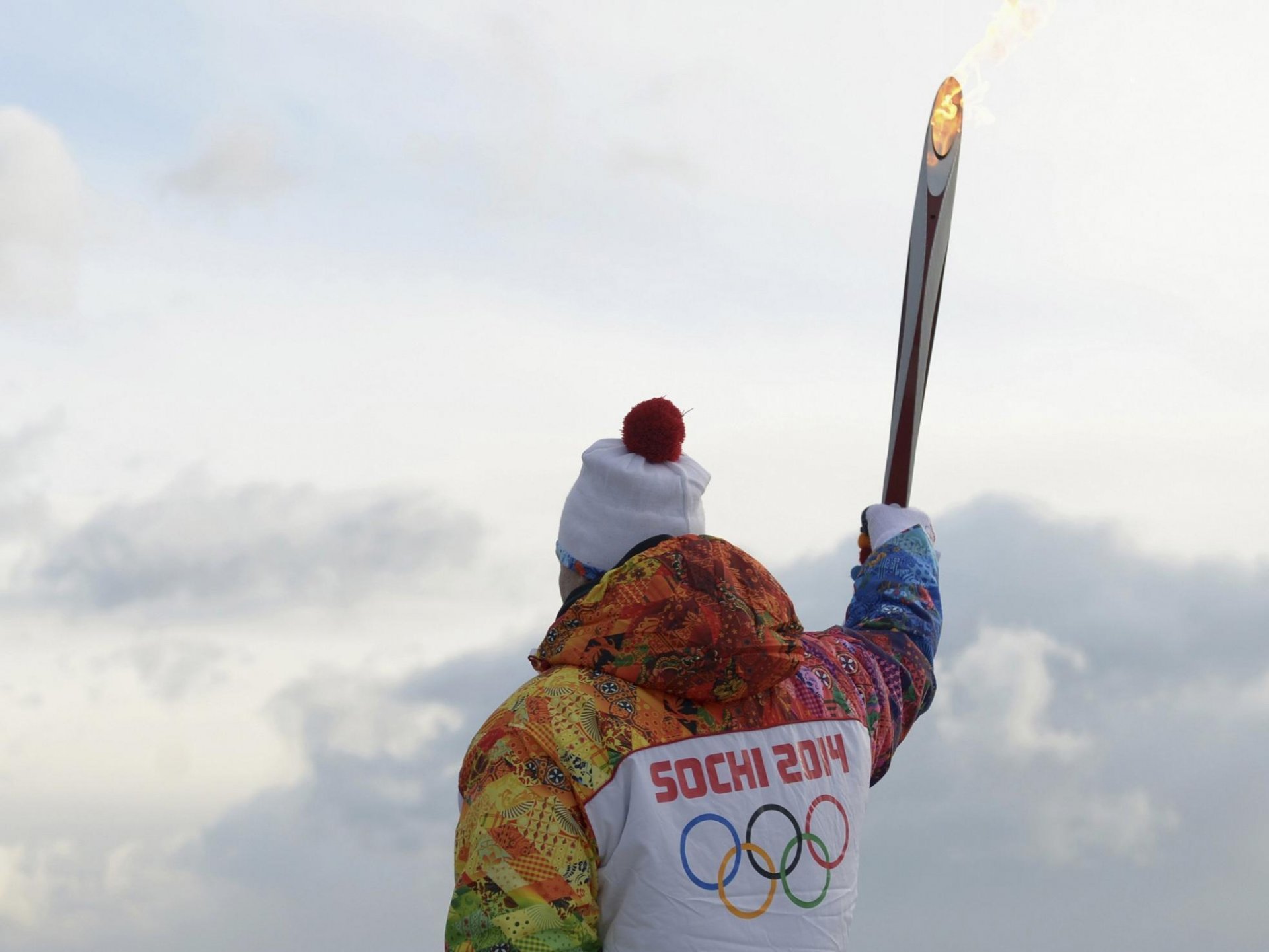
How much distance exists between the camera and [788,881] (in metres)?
3.98

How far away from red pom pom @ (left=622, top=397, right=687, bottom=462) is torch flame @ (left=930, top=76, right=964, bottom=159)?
7.85ft

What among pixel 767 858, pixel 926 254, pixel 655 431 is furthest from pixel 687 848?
pixel 926 254

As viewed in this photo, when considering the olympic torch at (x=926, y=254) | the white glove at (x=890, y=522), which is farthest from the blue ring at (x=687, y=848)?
the olympic torch at (x=926, y=254)

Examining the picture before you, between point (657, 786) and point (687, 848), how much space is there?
0.18m

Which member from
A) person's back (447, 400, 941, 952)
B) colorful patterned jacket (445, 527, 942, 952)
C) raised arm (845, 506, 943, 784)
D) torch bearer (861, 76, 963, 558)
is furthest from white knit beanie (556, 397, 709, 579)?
torch bearer (861, 76, 963, 558)

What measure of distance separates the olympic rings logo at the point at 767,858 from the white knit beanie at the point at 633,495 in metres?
0.87

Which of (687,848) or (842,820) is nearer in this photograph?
(687,848)

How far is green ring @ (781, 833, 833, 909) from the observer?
3979 mm

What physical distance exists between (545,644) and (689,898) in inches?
31.0

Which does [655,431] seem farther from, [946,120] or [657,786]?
[946,120]

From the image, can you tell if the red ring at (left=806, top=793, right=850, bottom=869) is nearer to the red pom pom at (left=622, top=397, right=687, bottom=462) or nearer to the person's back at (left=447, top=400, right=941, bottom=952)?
the person's back at (left=447, top=400, right=941, bottom=952)

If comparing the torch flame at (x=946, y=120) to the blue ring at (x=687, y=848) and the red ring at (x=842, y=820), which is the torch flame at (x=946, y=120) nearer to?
the red ring at (x=842, y=820)

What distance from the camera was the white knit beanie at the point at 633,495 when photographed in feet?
14.2

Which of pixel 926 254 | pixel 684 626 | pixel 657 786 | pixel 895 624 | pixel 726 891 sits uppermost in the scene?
pixel 926 254
